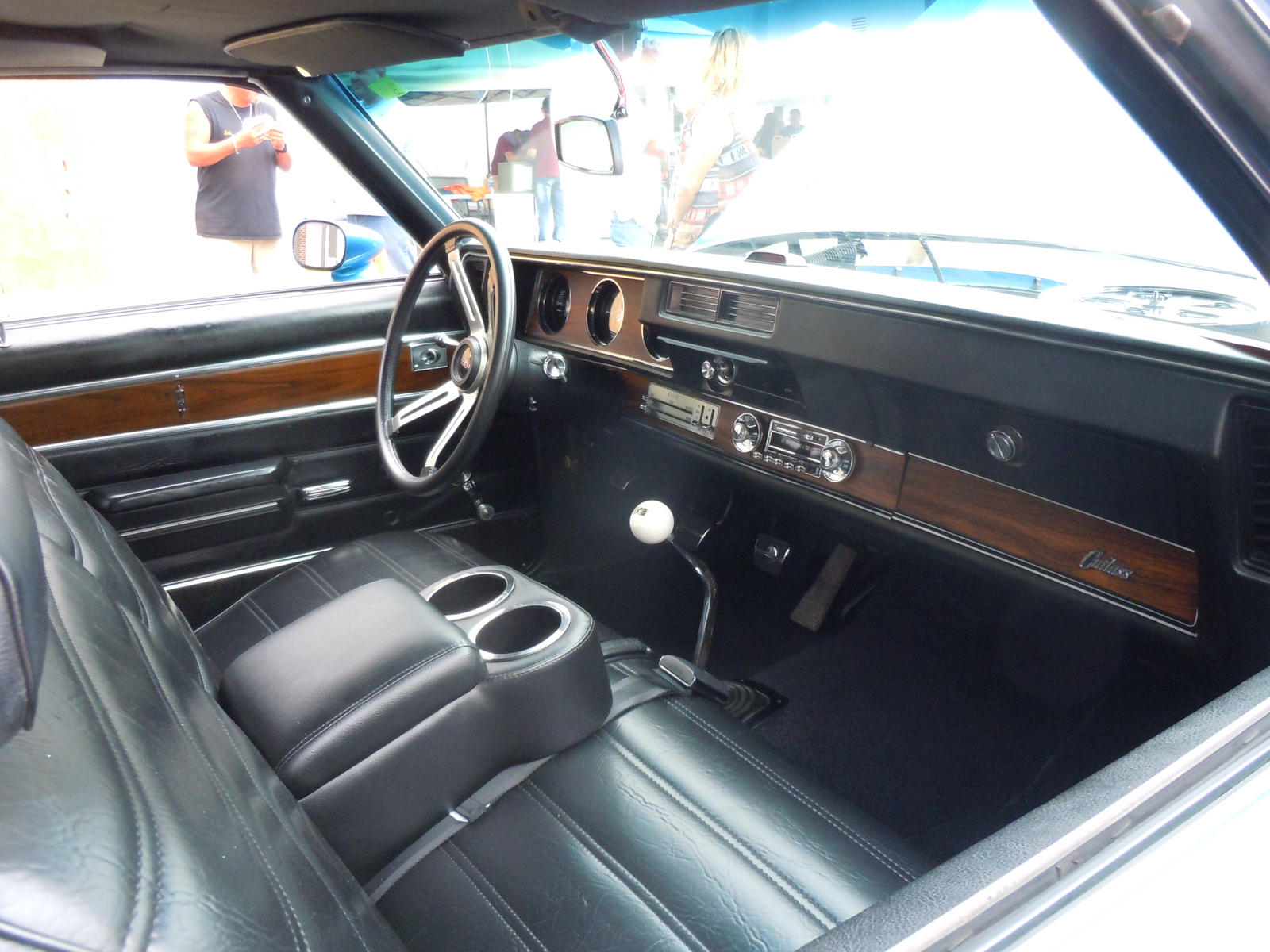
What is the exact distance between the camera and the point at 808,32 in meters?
2.53

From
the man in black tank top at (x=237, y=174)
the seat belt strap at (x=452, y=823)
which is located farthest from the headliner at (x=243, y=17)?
the seat belt strap at (x=452, y=823)

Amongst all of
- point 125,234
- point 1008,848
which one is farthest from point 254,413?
point 1008,848

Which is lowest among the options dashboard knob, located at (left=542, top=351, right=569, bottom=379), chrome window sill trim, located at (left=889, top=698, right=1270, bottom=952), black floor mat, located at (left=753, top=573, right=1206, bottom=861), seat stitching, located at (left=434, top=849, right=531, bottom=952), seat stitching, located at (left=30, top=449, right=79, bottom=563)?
black floor mat, located at (left=753, top=573, right=1206, bottom=861)

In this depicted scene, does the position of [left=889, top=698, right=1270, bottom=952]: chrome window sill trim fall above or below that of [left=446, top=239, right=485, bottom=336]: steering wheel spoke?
below

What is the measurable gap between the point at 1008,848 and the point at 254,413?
196 cm

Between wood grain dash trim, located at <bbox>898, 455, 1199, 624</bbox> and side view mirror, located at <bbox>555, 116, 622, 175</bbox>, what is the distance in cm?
107

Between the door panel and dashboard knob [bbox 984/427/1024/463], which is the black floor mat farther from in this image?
the door panel

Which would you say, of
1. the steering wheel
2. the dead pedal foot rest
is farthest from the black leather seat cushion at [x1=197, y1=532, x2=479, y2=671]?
the dead pedal foot rest

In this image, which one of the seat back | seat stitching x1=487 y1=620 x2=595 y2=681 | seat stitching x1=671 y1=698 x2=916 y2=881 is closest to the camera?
the seat back

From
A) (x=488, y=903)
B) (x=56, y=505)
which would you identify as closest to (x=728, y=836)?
(x=488, y=903)

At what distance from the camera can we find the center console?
111 centimetres

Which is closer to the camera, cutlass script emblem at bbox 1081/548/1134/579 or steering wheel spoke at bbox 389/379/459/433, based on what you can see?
cutlass script emblem at bbox 1081/548/1134/579

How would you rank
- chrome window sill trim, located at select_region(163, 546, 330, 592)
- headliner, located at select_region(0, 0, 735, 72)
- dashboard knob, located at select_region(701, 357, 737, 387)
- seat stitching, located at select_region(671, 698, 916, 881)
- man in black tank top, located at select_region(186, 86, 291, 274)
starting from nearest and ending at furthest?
seat stitching, located at select_region(671, 698, 916, 881) → headliner, located at select_region(0, 0, 735, 72) → dashboard knob, located at select_region(701, 357, 737, 387) → chrome window sill trim, located at select_region(163, 546, 330, 592) → man in black tank top, located at select_region(186, 86, 291, 274)

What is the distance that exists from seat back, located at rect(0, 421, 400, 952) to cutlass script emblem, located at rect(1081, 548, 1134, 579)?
3.67 feet
